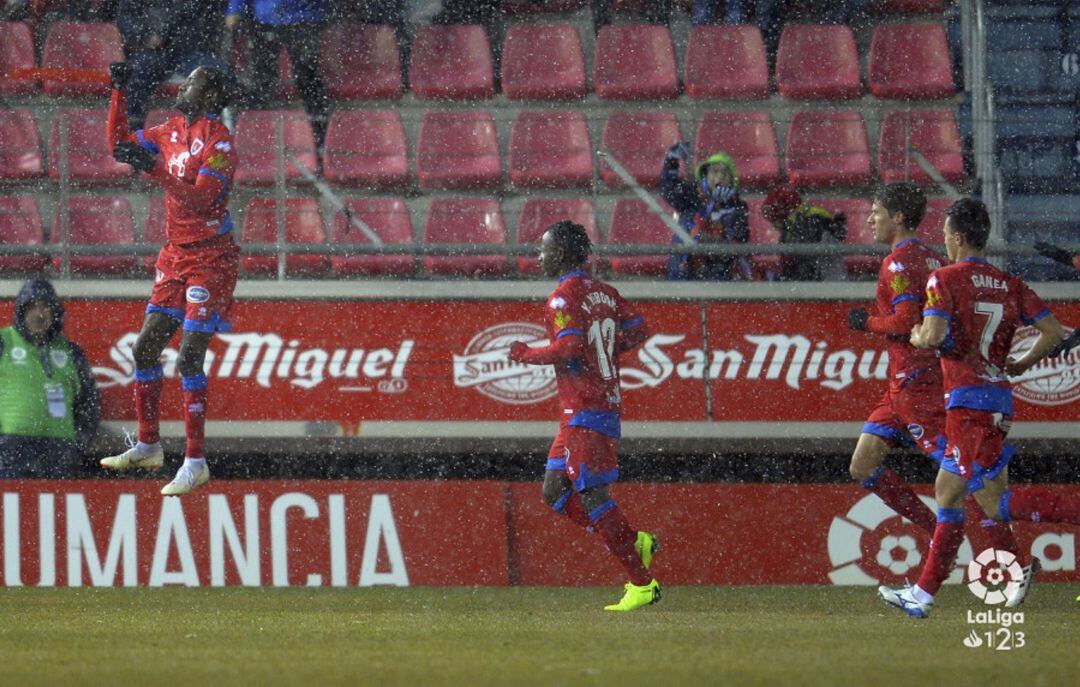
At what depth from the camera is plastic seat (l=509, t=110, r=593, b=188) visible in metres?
11.9

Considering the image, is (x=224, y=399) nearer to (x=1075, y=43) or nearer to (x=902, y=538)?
(x=902, y=538)

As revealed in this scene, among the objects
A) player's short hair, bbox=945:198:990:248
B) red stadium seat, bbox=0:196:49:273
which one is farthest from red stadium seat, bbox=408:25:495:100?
player's short hair, bbox=945:198:990:248

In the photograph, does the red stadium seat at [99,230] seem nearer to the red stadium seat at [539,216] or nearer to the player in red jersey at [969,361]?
the red stadium seat at [539,216]

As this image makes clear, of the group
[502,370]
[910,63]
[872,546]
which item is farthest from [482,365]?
[910,63]

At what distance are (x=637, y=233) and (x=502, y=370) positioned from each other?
1544 millimetres

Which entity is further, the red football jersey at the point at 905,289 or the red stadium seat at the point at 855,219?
the red stadium seat at the point at 855,219

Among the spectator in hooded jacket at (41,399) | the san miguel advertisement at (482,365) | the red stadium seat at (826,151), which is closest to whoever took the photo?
the spectator in hooded jacket at (41,399)

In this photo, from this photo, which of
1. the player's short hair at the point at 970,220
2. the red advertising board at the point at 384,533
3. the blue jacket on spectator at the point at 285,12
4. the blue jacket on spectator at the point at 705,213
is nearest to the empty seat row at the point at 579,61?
the blue jacket on spectator at the point at 285,12

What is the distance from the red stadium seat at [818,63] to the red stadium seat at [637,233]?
154cm

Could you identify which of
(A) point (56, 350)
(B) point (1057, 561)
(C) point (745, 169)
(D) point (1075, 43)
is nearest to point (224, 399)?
(A) point (56, 350)

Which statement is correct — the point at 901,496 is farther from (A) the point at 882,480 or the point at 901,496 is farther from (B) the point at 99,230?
(B) the point at 99,230

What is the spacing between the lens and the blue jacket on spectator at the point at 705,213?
432 inches

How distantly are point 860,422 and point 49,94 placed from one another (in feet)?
20.7

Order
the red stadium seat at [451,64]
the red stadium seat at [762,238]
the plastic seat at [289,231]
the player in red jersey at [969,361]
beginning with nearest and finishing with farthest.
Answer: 1. the player in red jersey at [969,361]
2. the red stadium seat at [762,238]
3. the plastic seat at [289,231]
4. the red stadium seat at [451,64]
